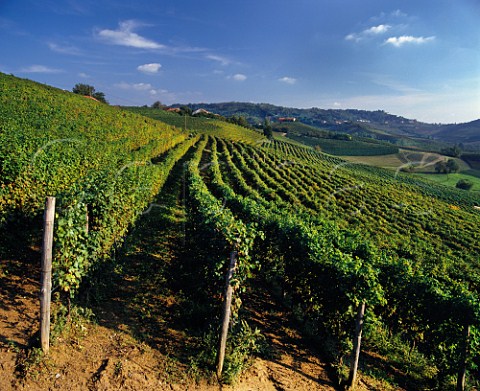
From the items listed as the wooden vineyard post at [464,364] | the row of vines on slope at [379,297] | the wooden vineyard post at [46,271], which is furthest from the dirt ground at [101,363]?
the wooden vineyard post at [464,364]

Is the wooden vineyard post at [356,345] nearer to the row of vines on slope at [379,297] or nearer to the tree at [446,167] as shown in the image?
the row of vines on slope at [379,297]

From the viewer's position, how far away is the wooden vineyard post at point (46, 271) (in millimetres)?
5230

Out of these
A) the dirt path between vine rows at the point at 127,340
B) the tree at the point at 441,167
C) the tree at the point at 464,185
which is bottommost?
the dirt path between vine rows at the point at 127,340

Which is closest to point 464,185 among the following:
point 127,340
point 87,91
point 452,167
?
point 452,167

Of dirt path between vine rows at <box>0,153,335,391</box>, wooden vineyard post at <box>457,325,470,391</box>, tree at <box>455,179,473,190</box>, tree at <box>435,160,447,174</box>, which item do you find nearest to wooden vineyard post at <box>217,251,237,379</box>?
dirt path between vine rows at <box>0,153,335,391</box>

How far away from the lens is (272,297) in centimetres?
1002

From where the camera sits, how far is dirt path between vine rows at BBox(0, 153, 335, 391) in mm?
5281

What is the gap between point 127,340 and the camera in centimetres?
640

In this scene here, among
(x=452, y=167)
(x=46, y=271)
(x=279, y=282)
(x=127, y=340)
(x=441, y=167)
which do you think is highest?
(x=452, y=167)

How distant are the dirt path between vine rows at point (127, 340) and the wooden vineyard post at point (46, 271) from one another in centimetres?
28

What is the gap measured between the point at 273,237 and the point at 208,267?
154 inches

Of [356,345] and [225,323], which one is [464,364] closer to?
[356,345]

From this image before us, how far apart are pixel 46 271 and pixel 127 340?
7.54 feet

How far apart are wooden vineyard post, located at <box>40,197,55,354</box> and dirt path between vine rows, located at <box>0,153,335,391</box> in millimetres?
280
